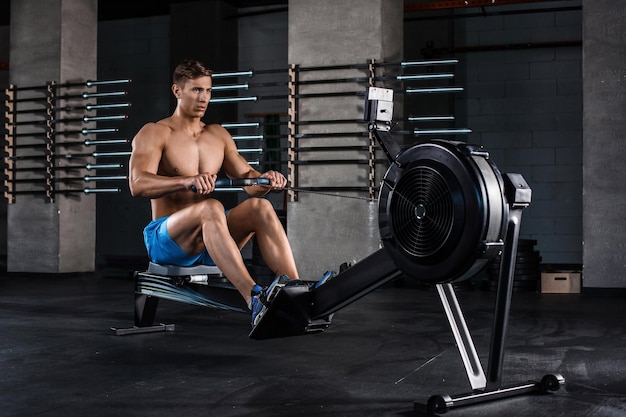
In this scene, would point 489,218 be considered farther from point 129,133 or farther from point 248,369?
point 129,133

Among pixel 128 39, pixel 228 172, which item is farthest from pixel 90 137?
pixel 228 172

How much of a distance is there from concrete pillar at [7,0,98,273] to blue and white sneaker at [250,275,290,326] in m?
5.30

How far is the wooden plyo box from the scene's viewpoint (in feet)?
20.5

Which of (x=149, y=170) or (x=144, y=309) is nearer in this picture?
(x=149, y=170)

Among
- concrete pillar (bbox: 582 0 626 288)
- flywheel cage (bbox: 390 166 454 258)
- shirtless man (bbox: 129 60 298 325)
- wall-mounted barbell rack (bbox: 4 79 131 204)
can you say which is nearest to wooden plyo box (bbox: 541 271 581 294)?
concrete pillar (bbox: 582 0 626 288)

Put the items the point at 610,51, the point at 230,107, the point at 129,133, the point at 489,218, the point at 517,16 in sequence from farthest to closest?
the point at 129,133, the point at 230,107, the point at 517,16, the point at 610,51, the point at 489,218

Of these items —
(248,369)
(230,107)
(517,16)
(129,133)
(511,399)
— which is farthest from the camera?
(129,133)

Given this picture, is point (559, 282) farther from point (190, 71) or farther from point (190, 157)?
point (190, 71)

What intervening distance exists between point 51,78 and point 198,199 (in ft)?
15.8

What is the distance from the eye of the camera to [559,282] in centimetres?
627

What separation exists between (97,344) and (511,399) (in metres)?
2.06

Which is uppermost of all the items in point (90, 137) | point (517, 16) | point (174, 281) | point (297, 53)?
point (517, 16)

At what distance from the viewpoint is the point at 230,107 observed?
1027cm

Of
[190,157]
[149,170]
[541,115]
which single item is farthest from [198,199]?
[541,115]
